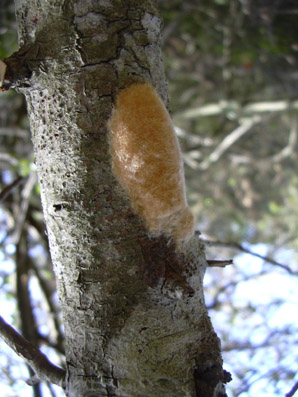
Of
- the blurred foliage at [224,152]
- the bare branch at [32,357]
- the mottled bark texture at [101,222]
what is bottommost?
the bare branch at [32,357]

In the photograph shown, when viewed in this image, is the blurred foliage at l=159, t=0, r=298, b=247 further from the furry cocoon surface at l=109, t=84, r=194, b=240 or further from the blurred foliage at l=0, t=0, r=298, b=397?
the furry cocoon surface at l=109, t=84, r=194, b=240

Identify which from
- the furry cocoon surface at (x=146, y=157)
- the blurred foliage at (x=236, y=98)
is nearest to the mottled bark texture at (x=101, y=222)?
the furry cocoon surface at (x=146, y=157)

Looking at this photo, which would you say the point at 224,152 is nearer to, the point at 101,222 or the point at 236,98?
the point at 236,98

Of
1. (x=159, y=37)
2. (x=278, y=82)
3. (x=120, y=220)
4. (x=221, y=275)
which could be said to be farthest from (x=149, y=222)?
(x=221, y=275)

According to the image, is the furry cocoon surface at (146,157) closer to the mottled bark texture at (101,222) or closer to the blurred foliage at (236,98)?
the mottled bark texture at (101,222)

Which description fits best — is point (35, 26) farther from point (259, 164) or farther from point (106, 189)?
point (259, 164)

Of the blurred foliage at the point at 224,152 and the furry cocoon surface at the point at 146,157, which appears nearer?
the furry cocoon surface at the point at 146,157
